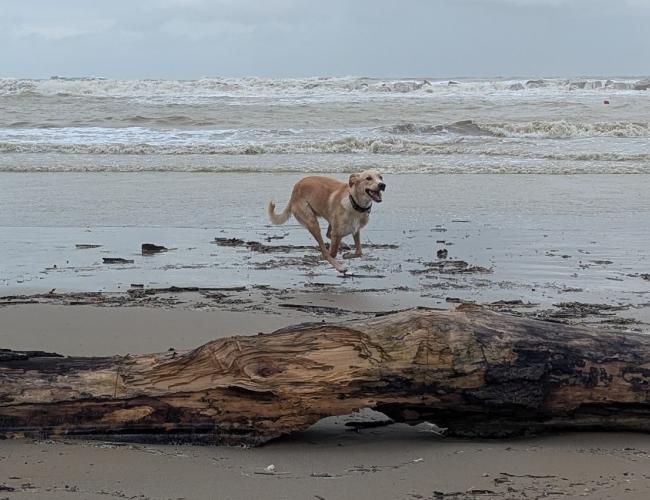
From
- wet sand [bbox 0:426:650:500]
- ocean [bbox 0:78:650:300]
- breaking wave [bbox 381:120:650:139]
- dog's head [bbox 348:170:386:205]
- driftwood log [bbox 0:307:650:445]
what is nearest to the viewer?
wet sand [bbox 0:426:650:500]

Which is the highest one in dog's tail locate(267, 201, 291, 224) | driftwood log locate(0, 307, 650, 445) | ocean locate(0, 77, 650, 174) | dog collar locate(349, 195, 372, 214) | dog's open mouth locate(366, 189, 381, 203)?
ocean locate(0, 77, 650, 174)

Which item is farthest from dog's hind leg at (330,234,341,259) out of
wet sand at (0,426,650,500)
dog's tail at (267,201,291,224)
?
wet sand at (0,426,650,500)

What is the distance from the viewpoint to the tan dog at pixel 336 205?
8.07m

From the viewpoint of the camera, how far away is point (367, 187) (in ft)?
26.5

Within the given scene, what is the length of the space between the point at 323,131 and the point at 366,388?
728 inches

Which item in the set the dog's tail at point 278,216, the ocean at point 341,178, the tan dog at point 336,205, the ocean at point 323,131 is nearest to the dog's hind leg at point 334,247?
the tan dog at point 336,205

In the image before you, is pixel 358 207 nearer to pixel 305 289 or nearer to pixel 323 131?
pixel 305 289

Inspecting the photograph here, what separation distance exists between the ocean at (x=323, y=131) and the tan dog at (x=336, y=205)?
5838mm

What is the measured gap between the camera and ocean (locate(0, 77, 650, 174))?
15.8 metres

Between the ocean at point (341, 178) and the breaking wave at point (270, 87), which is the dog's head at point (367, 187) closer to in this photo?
the ocean at point (341, 178)

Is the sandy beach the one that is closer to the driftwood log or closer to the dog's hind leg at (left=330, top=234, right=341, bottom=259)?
the driftwood log

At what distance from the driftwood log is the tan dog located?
13.7 ft

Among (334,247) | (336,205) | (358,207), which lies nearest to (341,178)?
(336,205)

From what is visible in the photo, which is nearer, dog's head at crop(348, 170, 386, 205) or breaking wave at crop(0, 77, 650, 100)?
dog's head at crop(348, 170, 386, 205)
